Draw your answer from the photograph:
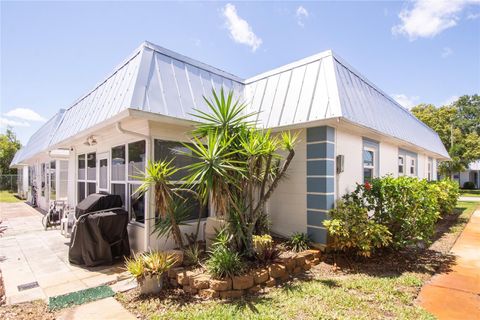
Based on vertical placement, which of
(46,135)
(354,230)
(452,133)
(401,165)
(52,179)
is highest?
(452,133)

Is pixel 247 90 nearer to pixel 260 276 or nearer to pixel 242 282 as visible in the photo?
pixel 260 276

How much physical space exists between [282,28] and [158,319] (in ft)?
30.1

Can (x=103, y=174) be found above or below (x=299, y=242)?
above

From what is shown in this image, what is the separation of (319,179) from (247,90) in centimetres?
394

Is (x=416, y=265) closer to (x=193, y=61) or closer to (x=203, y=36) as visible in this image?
(x=193, y=61)

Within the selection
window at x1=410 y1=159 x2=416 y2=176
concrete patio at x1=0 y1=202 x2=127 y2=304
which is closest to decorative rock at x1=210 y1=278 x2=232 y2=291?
concrete patio at x1=0 y1=202 x2=127 y2=304

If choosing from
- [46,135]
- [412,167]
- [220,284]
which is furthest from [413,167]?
[46,135]

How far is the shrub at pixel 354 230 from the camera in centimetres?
527

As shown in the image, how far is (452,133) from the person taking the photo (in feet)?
89.7

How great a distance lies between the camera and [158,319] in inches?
135

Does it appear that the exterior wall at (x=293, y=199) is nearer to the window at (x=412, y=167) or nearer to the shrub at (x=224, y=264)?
the shrub at (x=224, y=264)

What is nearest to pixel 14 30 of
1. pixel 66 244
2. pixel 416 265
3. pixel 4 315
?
pixel 66 244

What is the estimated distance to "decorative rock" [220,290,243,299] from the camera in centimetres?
407

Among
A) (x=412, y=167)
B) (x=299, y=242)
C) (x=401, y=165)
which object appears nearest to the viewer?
(x=299, y=242)
